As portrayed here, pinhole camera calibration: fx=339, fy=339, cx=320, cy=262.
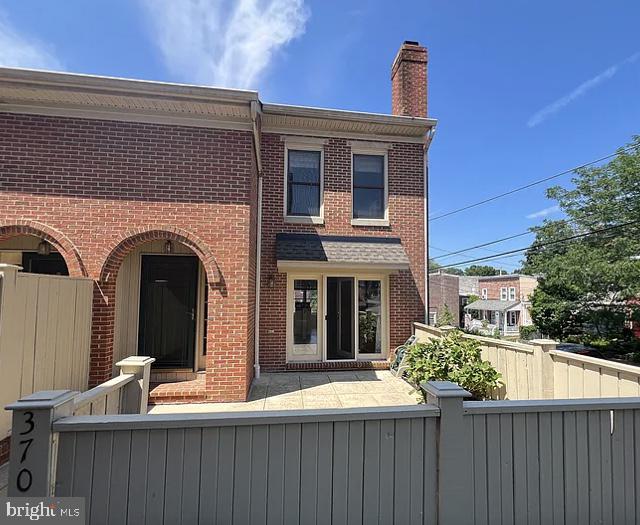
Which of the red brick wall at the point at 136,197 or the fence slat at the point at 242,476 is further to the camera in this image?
the red brick wall at the point at 136,197

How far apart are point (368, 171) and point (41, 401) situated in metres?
7.90

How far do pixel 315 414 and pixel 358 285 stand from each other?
6.28 m

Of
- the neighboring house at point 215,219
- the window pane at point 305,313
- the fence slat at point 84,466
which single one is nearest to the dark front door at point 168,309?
the neighboring house at point 215,219

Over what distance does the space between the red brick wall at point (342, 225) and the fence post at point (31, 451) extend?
5.95 m

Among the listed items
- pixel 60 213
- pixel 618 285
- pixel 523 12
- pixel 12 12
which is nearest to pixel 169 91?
pixel 60 213

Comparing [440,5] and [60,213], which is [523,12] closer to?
[440,5]

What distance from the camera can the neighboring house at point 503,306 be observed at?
35438mm

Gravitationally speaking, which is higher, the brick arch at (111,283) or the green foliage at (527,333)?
the brick arch at (111,283)

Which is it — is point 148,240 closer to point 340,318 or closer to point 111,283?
point 111,283

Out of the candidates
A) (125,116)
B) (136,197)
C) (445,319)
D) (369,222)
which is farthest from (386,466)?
(445,319)

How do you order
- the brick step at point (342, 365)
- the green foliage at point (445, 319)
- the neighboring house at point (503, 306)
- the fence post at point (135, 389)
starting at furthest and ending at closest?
the neighboring house at point (503, 306) → the green foliage at point (445, 319) → the brick step at point (342, 365) → the fence post at point (135, 389)

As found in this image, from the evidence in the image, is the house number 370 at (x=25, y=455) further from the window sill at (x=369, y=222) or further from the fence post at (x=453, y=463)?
the window sill at (x=369, y=222)

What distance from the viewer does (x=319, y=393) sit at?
6.07m

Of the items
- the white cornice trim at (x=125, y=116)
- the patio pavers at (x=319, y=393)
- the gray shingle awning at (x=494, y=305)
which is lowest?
the patio pavers at (x=319, y=393)
